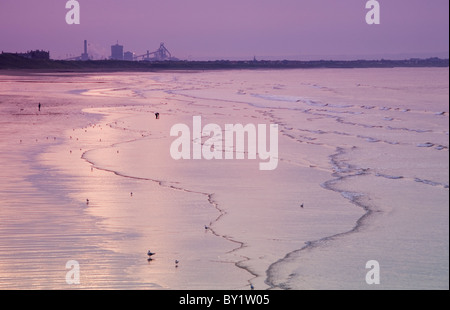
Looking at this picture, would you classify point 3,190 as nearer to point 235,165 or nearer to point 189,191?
point 189,191

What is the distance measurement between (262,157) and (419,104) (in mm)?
26435

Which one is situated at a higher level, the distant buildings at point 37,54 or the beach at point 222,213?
the distant buildings at point 37,54

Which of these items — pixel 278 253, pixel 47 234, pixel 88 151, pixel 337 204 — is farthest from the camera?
pixel 88 151

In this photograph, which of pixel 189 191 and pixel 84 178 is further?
pixel 84 178

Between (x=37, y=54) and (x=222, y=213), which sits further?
(x=37, y=54)

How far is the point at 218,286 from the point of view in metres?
7.72

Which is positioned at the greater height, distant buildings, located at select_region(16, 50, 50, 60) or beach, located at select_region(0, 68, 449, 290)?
distant buildings, located at select_region(16, 50, 50, 60)

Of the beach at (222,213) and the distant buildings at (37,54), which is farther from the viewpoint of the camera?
the distant buildings at (37,54)

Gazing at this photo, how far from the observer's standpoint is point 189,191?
44.5ft

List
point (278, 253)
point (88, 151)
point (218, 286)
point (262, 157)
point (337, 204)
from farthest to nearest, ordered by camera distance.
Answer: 1. point (88, 151)
2. point (262, 157)
3. point (337, 204)
4. point (278, 253)
5. point (218, 286)

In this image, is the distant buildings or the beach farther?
the distant buildings

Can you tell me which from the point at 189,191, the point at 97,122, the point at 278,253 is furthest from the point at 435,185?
the point at 97,122

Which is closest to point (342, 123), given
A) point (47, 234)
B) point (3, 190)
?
point (3, 190)

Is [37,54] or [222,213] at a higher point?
[37,54]
